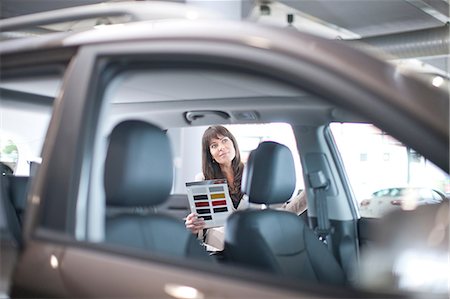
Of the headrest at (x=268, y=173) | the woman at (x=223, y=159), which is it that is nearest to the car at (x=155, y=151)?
the headrest at (x=268, y=173)

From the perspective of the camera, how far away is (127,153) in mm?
1605

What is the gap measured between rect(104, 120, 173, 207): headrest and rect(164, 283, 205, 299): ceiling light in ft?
1.43

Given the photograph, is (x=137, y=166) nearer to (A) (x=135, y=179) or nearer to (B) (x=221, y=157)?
(A) (x=135, y=179)

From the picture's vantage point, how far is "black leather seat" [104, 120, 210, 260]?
1582 millimetres

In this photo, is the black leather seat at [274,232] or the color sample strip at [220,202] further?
the color sample strip at [220,202]

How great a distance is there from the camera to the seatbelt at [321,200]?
3.06m

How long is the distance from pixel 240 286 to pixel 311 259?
4.80ft

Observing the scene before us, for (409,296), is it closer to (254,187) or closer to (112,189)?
(112,189)

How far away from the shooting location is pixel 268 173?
7.86ft

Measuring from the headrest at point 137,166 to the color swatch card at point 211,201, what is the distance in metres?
1.55

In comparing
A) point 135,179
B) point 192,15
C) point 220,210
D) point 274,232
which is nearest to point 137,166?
point 135,179

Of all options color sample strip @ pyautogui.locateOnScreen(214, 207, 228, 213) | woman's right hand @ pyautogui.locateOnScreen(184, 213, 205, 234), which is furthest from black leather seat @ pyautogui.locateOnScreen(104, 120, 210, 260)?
color sample strip @ pyautogui.locateOnScreen(214, 207, 228, 213)

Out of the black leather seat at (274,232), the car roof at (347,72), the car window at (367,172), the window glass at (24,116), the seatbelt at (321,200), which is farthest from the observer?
the seatbelt at (321,200)

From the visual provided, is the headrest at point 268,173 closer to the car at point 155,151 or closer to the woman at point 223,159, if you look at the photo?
the car at point 155,151
